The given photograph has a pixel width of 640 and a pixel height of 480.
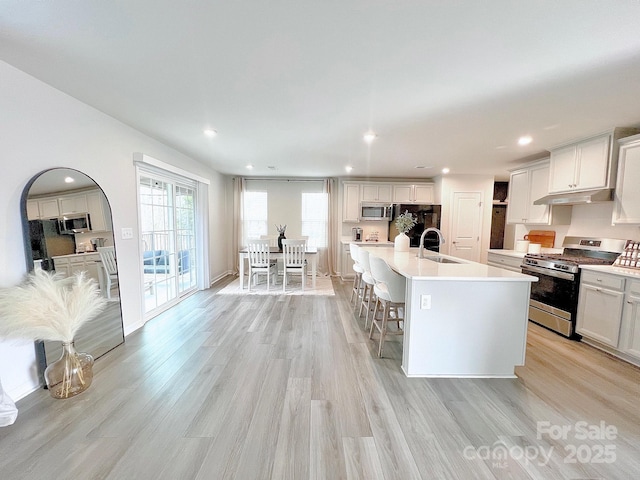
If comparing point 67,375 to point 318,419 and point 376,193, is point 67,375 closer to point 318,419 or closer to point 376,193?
point 318,419

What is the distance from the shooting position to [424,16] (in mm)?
1353

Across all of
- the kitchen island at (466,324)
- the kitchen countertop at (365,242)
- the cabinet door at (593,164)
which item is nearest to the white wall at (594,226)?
the cabinet door at (593,164)

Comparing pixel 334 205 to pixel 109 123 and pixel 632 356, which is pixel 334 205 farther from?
pixel 632 356

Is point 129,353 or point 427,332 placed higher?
point 427,332

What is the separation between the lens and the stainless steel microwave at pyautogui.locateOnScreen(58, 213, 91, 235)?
7.63 ft

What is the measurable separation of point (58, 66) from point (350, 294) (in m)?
4.55

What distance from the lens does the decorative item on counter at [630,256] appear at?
2824 mm

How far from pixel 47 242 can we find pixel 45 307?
60 cm

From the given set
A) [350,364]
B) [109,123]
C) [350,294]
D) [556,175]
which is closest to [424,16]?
[350,364]

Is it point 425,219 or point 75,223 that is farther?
point 425,219

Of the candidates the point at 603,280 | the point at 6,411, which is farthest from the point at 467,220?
the point at 6,411

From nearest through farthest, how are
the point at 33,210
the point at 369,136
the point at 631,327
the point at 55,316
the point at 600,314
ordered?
1. the point at 55,316
2. the point at 33,210
3. the point at 631,327
4. the point at 600,314
5. the point at 369,136

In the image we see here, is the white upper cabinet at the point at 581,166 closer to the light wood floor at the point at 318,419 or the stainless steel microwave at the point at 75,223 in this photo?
the light wood floor at the point at 318,419

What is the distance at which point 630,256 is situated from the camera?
288 cm
